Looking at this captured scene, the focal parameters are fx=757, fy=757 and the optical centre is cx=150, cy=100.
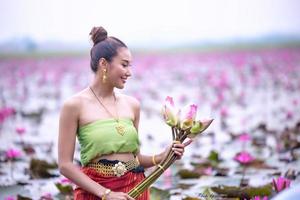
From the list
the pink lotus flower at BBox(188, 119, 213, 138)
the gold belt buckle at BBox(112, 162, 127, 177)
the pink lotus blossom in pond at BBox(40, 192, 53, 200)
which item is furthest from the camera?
the pink lotus blossom in pond at BBox(40, 192, 53, 200)

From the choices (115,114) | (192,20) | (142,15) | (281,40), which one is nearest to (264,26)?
(281,40)

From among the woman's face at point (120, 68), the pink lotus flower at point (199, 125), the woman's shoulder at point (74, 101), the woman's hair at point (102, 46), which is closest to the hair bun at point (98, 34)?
the woman's hair at point (102, 46)

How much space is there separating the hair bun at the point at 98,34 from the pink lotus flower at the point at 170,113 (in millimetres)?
342

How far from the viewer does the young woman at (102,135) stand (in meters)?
2.39

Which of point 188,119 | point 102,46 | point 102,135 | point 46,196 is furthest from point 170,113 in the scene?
point 46,196

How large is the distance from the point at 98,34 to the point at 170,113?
40 centimetres

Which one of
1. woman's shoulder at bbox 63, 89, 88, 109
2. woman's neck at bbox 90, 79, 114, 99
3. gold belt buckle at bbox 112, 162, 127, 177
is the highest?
woman's neck at bbox 90, 79, 114, 99

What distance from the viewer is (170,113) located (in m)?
2.34

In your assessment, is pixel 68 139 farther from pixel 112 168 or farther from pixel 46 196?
pixel 46 196

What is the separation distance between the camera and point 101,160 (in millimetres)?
2428

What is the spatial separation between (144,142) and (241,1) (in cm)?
314

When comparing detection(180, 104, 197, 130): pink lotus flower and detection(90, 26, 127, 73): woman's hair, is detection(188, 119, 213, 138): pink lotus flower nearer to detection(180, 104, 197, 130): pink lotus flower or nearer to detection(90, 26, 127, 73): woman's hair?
detection(180, 104, 197, 130): pink lotus flower

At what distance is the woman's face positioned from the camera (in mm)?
2449

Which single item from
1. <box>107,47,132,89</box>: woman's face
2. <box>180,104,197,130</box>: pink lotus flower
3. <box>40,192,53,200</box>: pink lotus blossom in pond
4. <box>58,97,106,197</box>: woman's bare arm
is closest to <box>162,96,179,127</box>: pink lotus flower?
<box>180,104,197,130</box>: pink lotus flower
